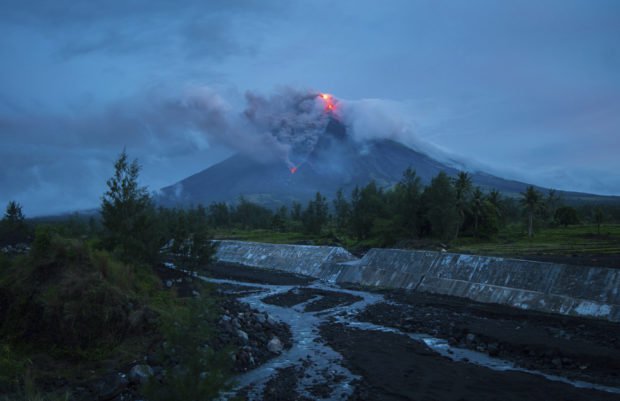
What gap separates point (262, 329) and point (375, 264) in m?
23.9

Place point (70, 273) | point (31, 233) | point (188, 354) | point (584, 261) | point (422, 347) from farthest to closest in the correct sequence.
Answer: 1. point (31, 233)
2. point (584, 261)
3. point (422, 347)
4. point (70, 273)
5. point (188, 354)

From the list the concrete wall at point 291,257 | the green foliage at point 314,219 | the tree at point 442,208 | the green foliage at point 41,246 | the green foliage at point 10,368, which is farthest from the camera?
the green foliage at point 314,219

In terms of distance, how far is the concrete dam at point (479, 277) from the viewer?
25812 millimetres

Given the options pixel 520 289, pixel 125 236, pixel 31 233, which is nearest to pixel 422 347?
pixel 520 289

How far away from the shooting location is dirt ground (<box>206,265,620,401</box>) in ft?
52.7

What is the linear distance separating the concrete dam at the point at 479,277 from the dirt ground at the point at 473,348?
150cm

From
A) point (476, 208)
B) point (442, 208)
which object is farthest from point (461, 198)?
point (442, 208)

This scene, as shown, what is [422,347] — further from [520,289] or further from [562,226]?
[562,226]

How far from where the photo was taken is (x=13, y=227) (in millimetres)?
84062

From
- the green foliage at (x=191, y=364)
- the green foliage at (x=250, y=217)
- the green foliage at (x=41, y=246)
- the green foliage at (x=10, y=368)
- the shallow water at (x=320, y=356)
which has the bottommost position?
the shallow water at (x=320, y=356)

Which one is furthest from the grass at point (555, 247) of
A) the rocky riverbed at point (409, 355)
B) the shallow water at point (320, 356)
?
the shallow water at point (320, 356)

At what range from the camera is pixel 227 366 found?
8.97 metres

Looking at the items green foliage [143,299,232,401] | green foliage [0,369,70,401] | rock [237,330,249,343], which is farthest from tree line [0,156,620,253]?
green foliage [143,299,232,401]

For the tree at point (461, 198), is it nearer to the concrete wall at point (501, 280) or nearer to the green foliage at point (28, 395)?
the concrete wall at point (501, 280)
